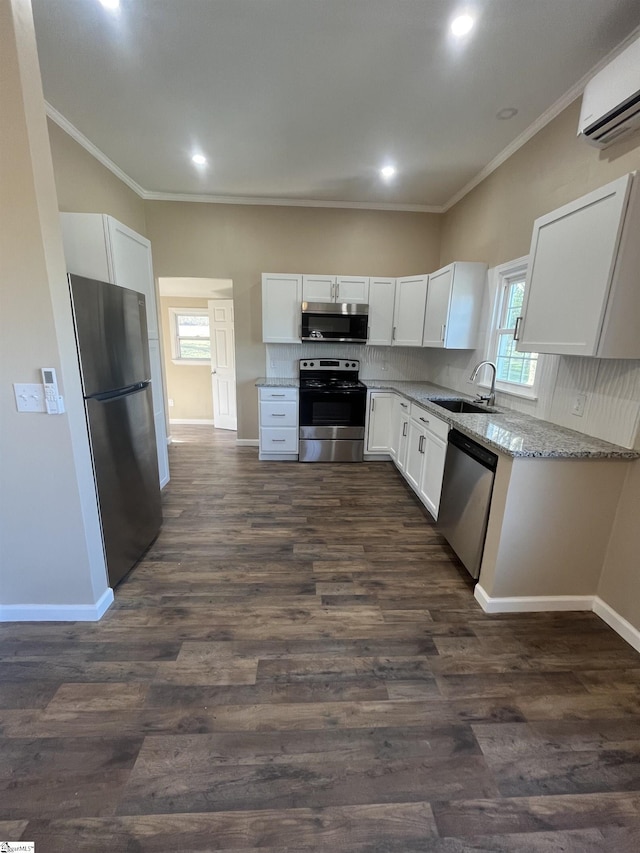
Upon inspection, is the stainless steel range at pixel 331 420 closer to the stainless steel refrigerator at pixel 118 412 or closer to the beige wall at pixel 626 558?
the stainless steel refrigerator at pixel 118 412

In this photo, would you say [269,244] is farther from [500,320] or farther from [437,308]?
[500,320]

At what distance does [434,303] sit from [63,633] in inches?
156

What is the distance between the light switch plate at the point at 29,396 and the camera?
1.58 m

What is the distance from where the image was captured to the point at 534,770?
1233 millimetres

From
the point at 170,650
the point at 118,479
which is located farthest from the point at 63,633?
the point at 118,479

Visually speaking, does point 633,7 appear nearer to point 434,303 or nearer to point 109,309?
point 434,303

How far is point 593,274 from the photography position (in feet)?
5.55

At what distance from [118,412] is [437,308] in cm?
311

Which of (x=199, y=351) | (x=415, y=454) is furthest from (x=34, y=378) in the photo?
(x=199, y=351)

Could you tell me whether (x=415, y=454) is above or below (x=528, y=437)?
below

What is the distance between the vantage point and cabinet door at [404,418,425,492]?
3.12 metres

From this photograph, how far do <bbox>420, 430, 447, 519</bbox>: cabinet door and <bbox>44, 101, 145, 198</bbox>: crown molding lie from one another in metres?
3.61

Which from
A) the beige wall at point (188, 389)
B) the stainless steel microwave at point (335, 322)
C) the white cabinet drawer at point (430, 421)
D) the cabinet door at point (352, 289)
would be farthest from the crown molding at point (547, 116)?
the beige wall at point (188, 389)

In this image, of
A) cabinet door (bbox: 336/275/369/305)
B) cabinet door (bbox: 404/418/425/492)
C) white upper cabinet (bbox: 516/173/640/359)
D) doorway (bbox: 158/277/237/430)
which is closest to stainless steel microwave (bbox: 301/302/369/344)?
cabinet door (bbox: 336/275/369/305)
